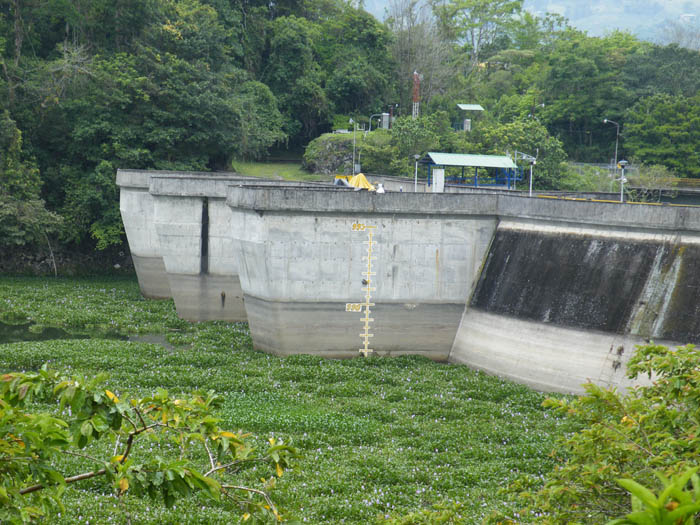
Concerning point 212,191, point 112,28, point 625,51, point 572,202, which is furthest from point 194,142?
point 625,51

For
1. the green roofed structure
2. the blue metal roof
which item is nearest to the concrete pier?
the green roofed structure

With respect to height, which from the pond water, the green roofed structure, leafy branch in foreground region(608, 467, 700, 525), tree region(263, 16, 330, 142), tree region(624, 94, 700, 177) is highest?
tree region(263, 16, 330, 142)

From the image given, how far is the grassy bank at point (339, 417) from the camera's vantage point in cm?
1580

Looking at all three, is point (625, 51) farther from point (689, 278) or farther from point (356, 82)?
point (689, 278)

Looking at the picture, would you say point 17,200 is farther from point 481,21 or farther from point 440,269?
point 481,21

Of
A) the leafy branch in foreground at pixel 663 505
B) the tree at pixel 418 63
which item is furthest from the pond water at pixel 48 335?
the tree at pixel 418 63

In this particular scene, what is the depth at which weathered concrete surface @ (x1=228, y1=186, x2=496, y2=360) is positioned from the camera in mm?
27969

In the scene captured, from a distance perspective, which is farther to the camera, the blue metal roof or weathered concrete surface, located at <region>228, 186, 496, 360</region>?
the blue metal roof

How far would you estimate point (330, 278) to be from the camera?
92.7ft

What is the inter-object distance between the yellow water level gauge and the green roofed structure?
15.2 meters

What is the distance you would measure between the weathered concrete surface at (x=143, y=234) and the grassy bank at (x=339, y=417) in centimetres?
600

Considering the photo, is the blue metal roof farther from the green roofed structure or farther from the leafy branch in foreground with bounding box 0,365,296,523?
the leafy branch in foreground with bounding box 0,365,296,523

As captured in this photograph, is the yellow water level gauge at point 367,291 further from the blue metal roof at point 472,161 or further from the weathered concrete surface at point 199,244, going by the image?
the blue metal roof at point 472,161

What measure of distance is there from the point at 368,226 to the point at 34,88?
96.6 ft
